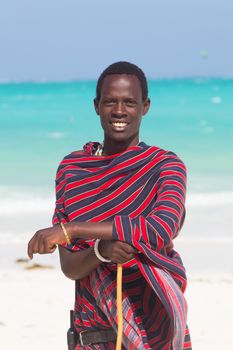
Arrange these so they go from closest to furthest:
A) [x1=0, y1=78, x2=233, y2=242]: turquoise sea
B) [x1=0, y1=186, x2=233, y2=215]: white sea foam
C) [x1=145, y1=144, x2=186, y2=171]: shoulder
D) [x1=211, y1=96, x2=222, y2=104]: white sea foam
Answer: [x1=145, y1=144, x2=186, y2=171]: shoulder, [x1=0, y1=186, x2=233, y2=215]: white sea foam, [x1=0, y1=78, x2=233, y2=242]: turquoise sea, [x1=211, y1=96, x2=222, y2=104]: white sea foam

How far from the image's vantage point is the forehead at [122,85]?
3.04 metres

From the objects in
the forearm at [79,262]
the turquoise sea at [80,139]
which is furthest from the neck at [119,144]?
the turquoise sea at [80,139]

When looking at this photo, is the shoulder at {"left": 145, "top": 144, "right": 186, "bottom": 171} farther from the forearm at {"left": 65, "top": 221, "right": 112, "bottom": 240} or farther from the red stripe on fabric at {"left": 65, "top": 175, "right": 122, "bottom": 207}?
the forearm at {"left": 65, "top": 221, "right": 112, "bottom": 240}

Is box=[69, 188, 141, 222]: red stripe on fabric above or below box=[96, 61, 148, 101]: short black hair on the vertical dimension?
below

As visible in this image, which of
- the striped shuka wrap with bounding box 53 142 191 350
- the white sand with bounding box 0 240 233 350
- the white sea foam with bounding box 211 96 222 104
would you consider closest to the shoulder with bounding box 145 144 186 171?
the striped shuka wrap with bounding box 53 142 191 350

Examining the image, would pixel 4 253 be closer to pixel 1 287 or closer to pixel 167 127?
pixel 1 287

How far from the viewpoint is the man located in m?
2.82

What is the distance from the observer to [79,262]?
3.00 meters

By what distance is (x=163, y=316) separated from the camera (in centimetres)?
300

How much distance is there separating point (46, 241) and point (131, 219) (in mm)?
266

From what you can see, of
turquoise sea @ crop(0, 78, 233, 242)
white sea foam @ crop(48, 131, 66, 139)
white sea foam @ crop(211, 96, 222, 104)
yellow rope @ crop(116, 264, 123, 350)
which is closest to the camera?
yellow rope @ crop(116, 264, 123, 350)

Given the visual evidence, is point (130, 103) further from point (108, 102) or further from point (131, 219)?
point (131, 219)

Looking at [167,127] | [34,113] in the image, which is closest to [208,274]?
[167,127]

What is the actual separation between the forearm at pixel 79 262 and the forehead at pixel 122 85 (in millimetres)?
531
